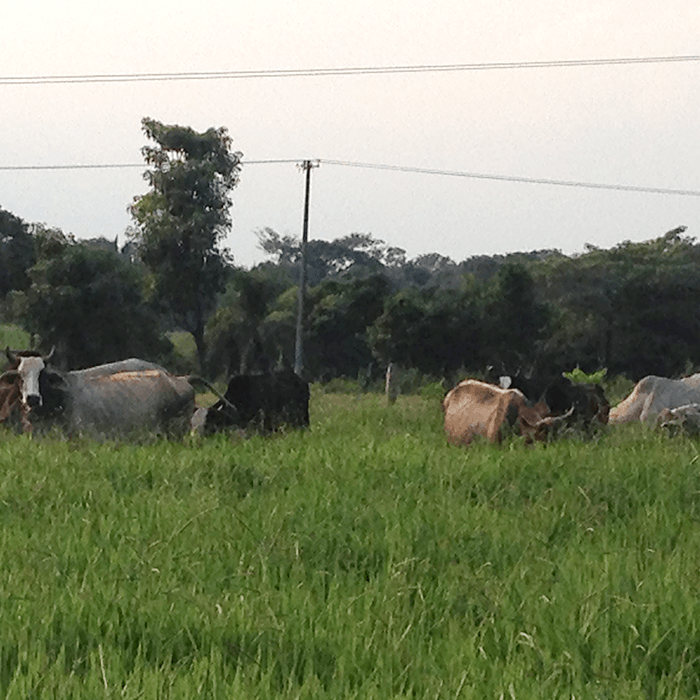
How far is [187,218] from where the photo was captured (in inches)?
1503

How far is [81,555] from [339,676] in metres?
2.02

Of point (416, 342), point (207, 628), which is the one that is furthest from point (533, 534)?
point (416, 342)

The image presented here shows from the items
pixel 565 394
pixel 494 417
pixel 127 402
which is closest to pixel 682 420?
pixel 565 394

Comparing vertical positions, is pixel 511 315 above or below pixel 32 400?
above

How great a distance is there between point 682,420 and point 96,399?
272 inches

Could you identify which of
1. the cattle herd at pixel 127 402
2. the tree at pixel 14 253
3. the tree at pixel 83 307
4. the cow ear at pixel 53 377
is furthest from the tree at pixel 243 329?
the cow ear at pixel 53 377

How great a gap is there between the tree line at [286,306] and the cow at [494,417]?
68.3 ft

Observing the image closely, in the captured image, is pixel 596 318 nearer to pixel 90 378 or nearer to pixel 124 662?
pixel 90 378

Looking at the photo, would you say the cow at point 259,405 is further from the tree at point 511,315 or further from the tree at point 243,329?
the tree at point 243,329

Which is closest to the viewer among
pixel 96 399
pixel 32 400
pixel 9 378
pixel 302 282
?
pixel 32 400

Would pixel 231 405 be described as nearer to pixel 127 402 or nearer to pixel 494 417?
pixel 127 402

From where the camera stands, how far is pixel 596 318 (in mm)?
40094

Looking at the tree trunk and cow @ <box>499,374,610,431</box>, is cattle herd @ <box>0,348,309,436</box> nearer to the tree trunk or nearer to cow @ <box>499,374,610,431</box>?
cow @ <box>499,374,610,431</box>

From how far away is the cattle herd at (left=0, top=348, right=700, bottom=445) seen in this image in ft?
36.7
